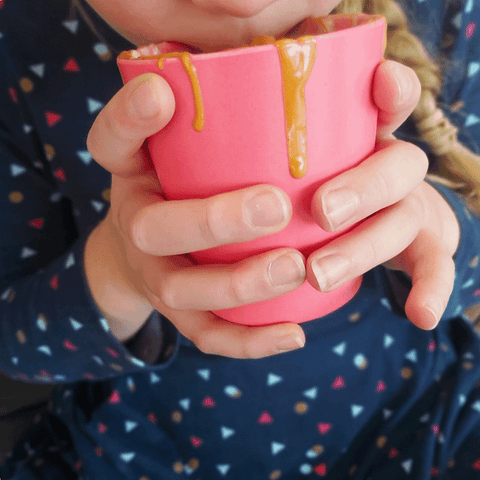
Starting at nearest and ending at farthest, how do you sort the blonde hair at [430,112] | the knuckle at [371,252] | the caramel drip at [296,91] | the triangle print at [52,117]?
the caramel drip at [296,91] → the knuckle at [371,252] → the blonde hair at [430,112] → the triangle print at [52,117]

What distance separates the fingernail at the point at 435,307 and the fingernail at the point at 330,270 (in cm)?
8

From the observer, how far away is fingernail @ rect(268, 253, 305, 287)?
1.25ft

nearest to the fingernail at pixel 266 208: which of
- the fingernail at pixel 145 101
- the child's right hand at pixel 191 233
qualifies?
the child's right hand at pixel 191 233

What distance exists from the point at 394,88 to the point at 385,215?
14cm

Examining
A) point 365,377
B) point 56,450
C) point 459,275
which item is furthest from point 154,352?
point 459,275

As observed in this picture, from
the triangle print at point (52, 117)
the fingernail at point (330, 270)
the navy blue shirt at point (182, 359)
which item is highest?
the triangle print at point (52, 117)

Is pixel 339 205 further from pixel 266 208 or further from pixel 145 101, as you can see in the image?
pixel 145 101

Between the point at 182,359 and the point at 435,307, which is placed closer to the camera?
the point at 435,307

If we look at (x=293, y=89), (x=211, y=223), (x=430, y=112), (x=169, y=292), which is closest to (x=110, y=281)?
(x=169, y=292)

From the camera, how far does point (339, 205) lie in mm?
360

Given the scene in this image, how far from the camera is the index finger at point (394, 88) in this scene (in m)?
0.36

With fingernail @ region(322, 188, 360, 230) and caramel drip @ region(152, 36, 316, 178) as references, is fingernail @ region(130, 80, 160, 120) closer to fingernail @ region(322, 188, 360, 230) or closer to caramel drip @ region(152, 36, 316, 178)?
caramel drip @ region(152, 36, 316, 178)

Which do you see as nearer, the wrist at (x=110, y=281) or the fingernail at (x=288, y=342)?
the fingernail at (x=288, y=342)

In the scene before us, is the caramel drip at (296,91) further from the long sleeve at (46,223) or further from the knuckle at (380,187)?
the long sleeve at (46,223)
